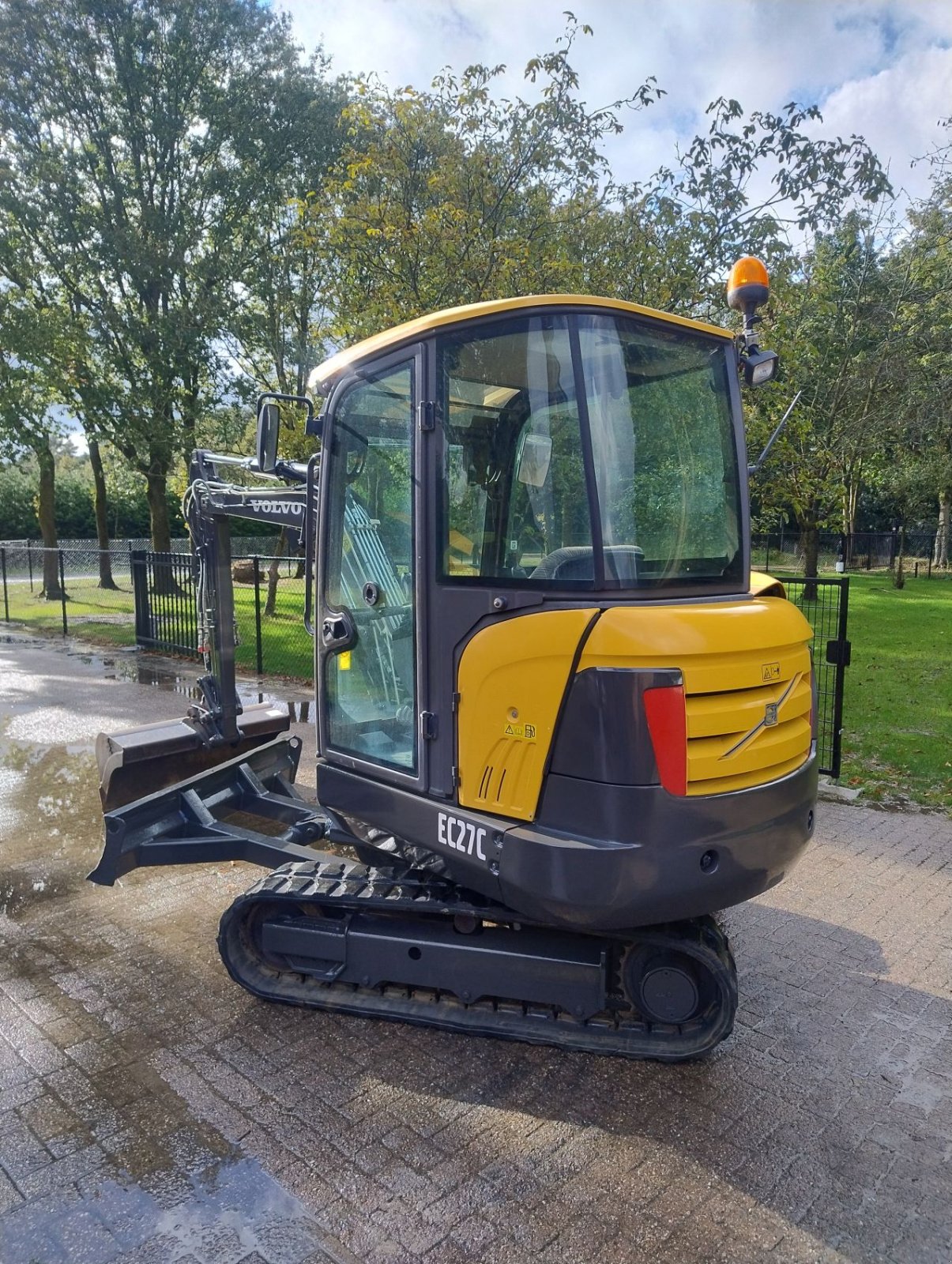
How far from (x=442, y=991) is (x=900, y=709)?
7.40 m

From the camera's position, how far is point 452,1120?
289cm

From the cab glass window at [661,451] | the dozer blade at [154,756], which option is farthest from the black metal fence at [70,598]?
A: the cab glass window at [661,451]

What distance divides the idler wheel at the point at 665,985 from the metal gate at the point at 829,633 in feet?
11.4

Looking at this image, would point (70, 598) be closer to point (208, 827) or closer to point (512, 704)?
point (208, 827)

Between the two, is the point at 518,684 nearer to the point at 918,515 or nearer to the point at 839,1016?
the point at 839,1016

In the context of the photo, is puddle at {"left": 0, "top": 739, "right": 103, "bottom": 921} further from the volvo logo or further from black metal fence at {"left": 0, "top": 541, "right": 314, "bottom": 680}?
the volvo logo


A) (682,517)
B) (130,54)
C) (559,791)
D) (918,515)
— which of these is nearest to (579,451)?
(682,517)

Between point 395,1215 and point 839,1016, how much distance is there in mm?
2059

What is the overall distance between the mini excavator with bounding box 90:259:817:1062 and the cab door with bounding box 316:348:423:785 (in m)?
0.01

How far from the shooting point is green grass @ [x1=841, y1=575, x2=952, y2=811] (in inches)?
266

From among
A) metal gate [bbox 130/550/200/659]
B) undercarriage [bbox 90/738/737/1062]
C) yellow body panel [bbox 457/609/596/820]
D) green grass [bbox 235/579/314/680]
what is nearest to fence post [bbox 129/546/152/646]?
metal gate [bbox 130/550/200/659]

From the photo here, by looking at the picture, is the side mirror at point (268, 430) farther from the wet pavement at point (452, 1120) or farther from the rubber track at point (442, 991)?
the wet pavement at point (452, 1120)

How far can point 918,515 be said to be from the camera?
41.3 meters

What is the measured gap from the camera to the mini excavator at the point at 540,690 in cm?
276
